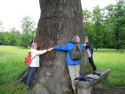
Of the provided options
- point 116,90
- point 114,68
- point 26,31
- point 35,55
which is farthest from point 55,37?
point 26,31

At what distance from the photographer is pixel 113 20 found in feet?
99.9

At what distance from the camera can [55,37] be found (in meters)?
4.14

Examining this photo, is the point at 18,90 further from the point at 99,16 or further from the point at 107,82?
the point at 99,16

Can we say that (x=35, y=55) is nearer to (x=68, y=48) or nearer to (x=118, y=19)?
(x=68, y=48)

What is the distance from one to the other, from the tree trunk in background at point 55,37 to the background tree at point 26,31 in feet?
146

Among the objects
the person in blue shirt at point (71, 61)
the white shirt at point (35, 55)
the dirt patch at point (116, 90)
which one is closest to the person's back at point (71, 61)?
the person in blue shirt at point (71, 61)

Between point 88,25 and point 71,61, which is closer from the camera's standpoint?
point 71,61

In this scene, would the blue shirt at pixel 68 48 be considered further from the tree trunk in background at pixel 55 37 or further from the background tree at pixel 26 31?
the background tree at pixel 26 31

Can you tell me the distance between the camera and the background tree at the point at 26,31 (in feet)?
155

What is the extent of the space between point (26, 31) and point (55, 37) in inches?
1847

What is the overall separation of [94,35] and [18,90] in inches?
1235

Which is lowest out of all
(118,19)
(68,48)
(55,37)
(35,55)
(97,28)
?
(35,55)

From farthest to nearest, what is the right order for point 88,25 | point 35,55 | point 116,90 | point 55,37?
point 88,25 → point 116,90 → point 55,37 → point 35,55

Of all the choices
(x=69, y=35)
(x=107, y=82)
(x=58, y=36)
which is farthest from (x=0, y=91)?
(x=107, y=82)
